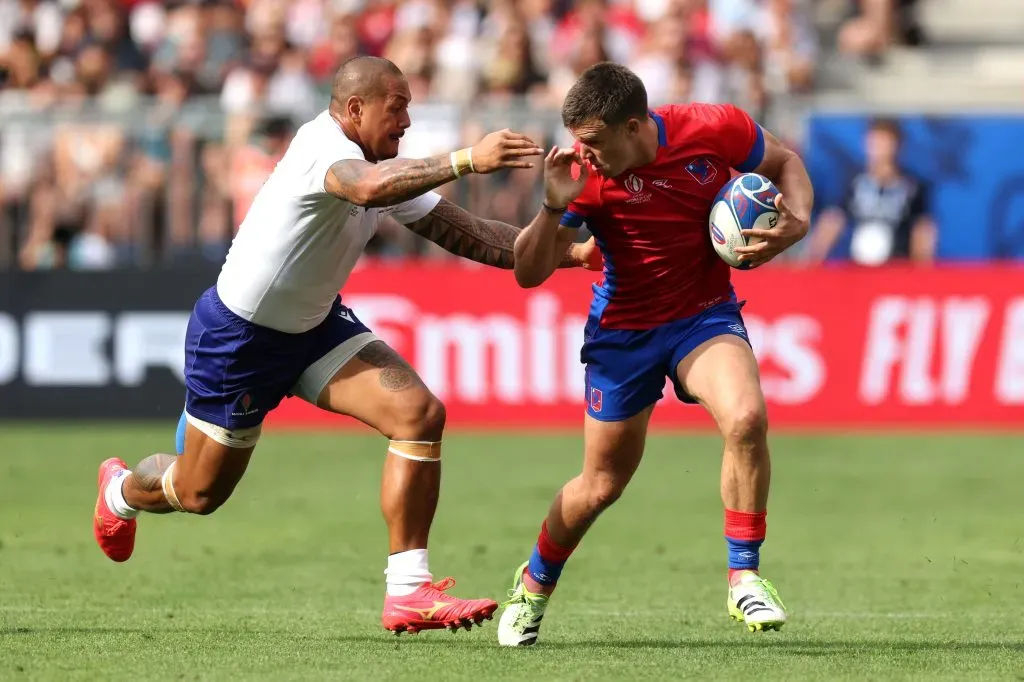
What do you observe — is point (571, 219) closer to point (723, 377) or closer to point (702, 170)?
point (702, 170)

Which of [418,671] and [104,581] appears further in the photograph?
[104,581]

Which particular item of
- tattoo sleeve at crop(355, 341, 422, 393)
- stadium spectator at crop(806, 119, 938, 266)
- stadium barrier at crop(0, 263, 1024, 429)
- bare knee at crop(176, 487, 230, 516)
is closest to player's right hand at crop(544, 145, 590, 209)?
tattoo sleeve at crop(355, 341, 422, 393)

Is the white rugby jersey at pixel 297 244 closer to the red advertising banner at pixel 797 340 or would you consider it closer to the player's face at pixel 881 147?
the red advertising banner at pixel 797 340

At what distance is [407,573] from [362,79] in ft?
6.94

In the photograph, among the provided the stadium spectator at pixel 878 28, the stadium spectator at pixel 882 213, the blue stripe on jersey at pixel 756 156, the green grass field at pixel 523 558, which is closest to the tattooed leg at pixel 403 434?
the green grass field at pixel 523 558

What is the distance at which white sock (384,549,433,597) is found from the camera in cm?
771

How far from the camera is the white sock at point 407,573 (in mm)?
7711

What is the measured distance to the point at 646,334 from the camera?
310 inches

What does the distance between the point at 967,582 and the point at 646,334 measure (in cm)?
285

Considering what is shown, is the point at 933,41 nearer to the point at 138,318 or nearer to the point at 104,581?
the point at 138,318

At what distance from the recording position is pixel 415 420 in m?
7.87

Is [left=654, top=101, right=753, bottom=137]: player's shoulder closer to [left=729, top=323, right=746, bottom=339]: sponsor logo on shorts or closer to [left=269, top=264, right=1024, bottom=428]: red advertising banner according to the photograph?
[left=729, top=323, right=746, bottom=339]: sponsor logo on shorts

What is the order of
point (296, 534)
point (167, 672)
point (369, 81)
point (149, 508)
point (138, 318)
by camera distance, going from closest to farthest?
1. point (167, 672)
2. point (369, 81)
3. point (149, 508)
4. point (296, 534)
5. point (138, 318)

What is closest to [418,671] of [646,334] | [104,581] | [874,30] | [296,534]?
[646,334]
